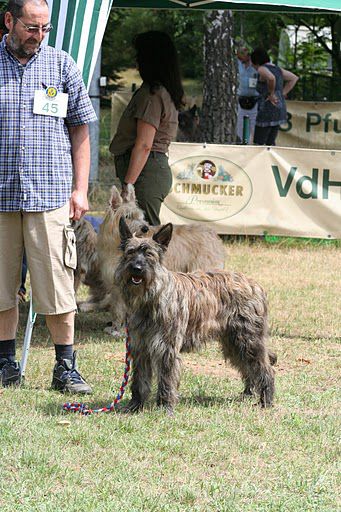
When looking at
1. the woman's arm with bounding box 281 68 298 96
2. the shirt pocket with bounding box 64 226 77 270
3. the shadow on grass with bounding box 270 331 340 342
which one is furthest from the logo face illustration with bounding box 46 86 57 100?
the woman's arm with bounding box 281 68 298 96

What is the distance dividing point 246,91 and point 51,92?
1253 cm

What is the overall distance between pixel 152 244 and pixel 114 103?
9.96 m

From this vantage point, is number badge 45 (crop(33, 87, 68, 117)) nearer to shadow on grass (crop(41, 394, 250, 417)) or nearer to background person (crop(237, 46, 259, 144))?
shadow on grass (crop(41, 394, 250, 417))

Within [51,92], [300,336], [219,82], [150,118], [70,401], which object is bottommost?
[300,336]

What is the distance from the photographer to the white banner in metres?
12.0

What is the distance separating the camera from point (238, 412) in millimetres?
5668

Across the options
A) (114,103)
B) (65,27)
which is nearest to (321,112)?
(114,103)

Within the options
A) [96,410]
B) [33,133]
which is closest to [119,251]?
[33,133]

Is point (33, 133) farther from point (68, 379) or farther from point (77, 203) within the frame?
point (68, 379)

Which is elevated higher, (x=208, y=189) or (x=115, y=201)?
(x=115, y=201)

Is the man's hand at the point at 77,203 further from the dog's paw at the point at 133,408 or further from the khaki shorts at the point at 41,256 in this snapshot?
the dog's paw at the point at 133,408

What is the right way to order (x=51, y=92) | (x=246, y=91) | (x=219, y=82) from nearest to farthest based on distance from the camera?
(x=51, y=92)
(x=219, y=82)
(x=246, y=91)

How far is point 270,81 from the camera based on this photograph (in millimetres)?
15102

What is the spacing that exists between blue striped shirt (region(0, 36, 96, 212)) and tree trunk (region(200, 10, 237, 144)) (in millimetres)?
8360
